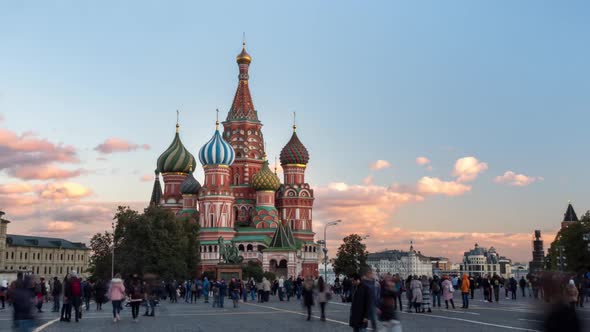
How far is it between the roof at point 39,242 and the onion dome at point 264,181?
5249 cm

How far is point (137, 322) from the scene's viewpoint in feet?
74.7

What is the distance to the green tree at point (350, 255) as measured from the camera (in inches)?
3558

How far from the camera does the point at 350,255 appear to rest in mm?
91562

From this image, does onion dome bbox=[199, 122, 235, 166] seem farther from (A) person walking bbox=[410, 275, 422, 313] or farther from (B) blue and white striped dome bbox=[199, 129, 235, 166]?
(A) person walking bbox=[410, 275, 422, 313]

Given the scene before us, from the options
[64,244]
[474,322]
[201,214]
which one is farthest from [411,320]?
[64,244]

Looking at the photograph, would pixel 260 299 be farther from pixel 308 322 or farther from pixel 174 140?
pixel 174 140

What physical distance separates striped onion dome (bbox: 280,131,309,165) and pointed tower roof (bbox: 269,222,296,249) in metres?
15.3

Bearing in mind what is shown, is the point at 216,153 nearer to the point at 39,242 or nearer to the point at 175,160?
the point at 175,160

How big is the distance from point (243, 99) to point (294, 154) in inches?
476

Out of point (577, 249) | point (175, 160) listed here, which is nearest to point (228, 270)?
point (577, 249)

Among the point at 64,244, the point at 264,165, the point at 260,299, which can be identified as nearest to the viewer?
the point at 260,299

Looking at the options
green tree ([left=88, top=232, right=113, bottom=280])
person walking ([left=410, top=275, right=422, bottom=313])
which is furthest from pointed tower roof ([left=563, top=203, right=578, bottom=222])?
person walking ([left=410, top=275, right=422, bottom=313])

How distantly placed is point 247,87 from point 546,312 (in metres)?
109

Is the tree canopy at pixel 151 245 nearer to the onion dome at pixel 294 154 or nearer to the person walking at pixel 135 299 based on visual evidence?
the onion dome at pixel 294 154
